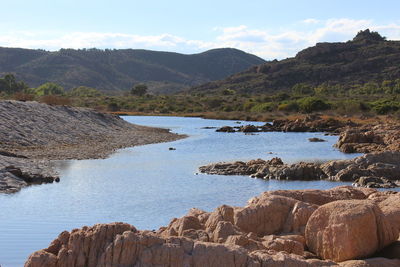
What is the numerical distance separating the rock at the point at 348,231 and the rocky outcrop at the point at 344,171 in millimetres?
14241

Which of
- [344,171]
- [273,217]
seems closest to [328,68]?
[344,171]

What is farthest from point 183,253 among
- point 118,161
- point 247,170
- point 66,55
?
point 66,55

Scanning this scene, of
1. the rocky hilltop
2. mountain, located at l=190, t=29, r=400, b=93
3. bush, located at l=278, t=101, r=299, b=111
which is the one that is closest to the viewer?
the rocky hilltop

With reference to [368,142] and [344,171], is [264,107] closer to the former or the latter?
[368,142]

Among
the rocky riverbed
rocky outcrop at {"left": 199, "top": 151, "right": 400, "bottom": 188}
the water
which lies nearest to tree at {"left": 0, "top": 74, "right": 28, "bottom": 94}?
the rocky riverbed

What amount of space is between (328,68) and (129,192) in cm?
11290

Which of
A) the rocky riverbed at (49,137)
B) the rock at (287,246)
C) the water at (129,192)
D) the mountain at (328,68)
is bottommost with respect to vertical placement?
the water at (129,192)

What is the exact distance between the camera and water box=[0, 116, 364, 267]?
55.4ft

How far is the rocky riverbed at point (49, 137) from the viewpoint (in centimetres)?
2542

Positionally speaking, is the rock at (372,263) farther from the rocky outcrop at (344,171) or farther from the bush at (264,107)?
the bush at (264,107)

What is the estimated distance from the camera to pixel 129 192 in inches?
938

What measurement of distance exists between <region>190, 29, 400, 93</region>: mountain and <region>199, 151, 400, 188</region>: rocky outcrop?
96839 mm

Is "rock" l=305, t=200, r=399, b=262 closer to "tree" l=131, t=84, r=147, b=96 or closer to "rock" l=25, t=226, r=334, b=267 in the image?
"rock" l=25, t=226, r=334, b=267

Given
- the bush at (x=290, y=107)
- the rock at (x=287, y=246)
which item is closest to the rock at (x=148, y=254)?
the rock at (x=287, y=246)
